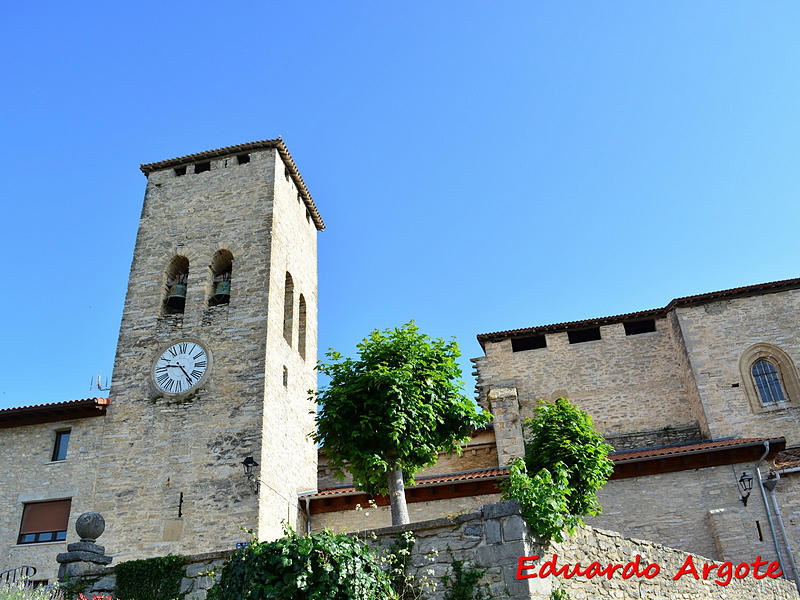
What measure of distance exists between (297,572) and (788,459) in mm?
15754

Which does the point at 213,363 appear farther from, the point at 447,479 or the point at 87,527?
the point at 87,527

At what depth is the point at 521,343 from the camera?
23391mm

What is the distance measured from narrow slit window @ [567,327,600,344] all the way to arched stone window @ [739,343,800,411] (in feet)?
14.4

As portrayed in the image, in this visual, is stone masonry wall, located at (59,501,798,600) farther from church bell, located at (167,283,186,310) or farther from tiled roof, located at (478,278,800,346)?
tiled roof, located at (478,278,800,346)

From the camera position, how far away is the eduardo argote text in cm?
793

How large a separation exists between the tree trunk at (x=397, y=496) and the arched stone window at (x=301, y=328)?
8.92 meters

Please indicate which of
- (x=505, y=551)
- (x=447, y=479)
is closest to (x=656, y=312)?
(x=447, y=479)

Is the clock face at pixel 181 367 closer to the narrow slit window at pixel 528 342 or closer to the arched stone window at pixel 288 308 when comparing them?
the arched stone window at pixel 288 308

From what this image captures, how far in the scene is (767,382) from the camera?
20688 millimetres

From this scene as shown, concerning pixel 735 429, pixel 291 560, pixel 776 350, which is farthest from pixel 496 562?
pixel 776 350

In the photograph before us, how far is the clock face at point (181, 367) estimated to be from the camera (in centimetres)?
1777

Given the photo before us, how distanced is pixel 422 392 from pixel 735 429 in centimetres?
1158

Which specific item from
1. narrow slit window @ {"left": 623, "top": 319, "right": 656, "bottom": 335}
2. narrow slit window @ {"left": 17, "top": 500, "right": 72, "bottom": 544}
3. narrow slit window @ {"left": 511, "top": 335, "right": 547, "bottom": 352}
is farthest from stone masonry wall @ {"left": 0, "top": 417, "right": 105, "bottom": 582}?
narrow slit window @ {"left": 623, "top": 319, "right": 656, "bottom": 335}

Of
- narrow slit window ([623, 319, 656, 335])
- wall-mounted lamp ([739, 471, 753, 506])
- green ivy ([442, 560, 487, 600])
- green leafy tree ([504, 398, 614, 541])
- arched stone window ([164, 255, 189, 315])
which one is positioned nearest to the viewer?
green ivy ([442, 560, 487, 600])
